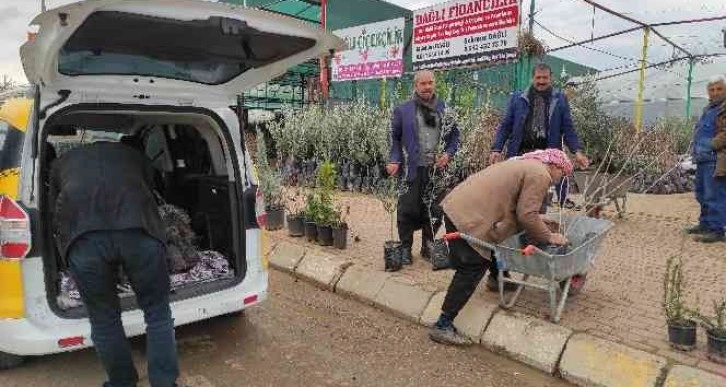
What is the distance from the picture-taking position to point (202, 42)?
11.4 feet

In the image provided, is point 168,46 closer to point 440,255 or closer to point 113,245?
point 113,245

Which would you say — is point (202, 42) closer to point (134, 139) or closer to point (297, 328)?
point (134, 139)

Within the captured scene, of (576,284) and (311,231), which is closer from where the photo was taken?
(576,284)

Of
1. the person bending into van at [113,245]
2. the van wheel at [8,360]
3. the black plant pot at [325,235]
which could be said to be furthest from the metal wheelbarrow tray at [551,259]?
the van wheel at [8,360]

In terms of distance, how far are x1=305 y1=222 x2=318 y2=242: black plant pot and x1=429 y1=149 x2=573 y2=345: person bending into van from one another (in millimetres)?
2493

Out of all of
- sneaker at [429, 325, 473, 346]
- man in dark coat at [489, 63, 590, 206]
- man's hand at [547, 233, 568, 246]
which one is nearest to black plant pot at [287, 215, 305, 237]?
man in dark coat at [489, 63, 590, 206]

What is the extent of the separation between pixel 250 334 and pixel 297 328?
358 millimetres

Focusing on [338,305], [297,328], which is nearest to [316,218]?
[338,305]

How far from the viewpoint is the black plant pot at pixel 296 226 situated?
663cm

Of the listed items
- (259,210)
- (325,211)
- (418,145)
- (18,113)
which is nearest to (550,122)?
(418,145)

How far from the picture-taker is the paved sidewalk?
12.9 feet

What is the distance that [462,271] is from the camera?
13.3 feet

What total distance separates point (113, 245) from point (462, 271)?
7.36 ft

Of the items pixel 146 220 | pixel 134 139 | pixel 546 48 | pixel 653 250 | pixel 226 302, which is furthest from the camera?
pixel 546 48
